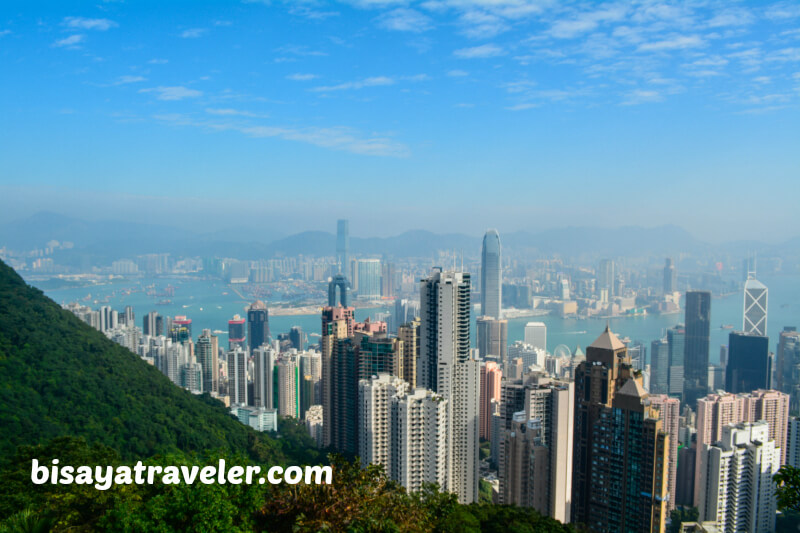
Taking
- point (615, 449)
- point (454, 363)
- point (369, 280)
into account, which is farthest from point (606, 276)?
point (615, 449)

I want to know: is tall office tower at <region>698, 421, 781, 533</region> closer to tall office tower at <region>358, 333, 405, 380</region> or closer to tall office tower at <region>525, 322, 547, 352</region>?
tall office tower at <region>358, 333, 405, 380</region>

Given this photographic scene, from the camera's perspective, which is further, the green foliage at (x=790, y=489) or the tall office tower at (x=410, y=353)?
the tall office tower at (x=410, y=353)

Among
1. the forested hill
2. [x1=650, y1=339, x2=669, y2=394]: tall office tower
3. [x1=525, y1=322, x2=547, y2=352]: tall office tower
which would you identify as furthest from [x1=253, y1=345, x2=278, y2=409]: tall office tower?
[x1=650, y1=339, x2=669, y2=394]: tall office tower

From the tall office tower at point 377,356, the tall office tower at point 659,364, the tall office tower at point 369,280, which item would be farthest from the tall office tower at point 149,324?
the tall office tower at point 659,364

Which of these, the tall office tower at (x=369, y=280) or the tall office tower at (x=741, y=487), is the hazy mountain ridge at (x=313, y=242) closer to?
the tall office tower at (x=369, y=280)

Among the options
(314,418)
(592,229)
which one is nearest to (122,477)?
(314,418)

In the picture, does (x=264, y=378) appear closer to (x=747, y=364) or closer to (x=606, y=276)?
(x=747, y=364)
